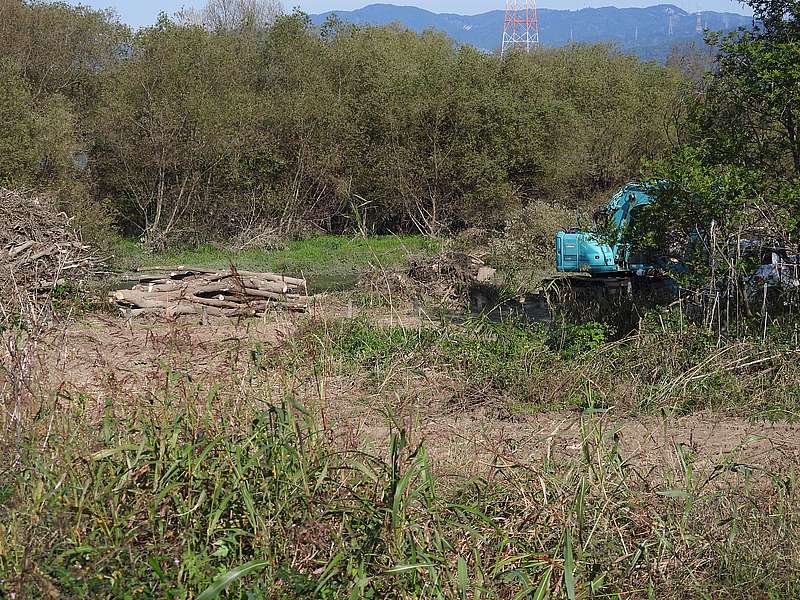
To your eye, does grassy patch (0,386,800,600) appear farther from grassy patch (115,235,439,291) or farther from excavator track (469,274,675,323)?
grassy patch (115,235,439,291)

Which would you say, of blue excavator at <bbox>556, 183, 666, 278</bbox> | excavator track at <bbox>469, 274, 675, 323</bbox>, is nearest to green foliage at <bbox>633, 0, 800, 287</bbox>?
excavator track at <bbox>469, 274, 675, 323</bbox>

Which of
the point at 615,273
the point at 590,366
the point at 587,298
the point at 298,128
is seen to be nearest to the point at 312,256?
the point at 298,128

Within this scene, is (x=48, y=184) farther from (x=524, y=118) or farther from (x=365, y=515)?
(x=365, y=515)

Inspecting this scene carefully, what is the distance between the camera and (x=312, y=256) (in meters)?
22.1

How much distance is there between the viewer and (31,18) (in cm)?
2458

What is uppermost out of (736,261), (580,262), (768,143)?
(768,143)

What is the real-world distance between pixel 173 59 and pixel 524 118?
8.74 meters

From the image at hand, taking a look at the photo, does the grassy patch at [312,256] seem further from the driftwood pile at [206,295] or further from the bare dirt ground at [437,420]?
the bare dirt ground at [437,420]

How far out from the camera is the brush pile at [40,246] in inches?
513

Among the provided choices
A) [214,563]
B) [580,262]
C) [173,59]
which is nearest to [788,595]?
[214,563]

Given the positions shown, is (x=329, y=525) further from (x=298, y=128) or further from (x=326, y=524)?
(x=298, y=128)

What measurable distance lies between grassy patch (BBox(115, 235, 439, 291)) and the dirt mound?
2396 mm

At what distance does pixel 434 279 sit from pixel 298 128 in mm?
10397

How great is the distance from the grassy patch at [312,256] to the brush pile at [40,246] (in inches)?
144
